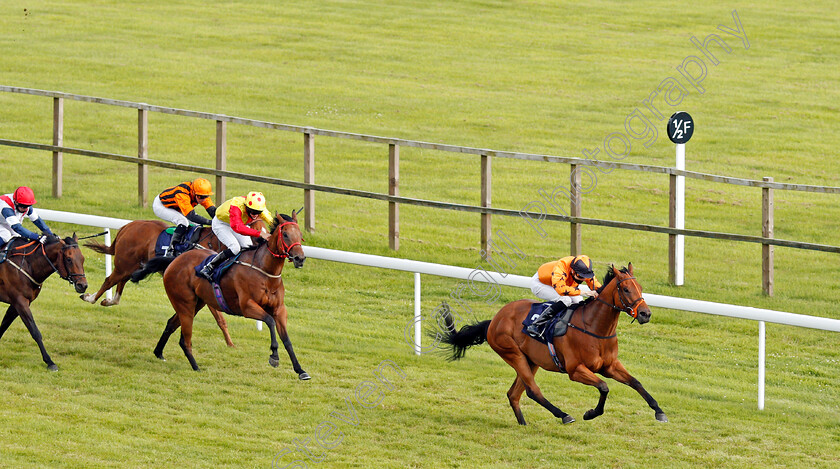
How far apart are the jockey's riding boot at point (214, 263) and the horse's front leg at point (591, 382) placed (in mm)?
3018

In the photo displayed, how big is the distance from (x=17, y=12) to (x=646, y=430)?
2064 centimetres

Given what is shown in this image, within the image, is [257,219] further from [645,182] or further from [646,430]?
[645,182]

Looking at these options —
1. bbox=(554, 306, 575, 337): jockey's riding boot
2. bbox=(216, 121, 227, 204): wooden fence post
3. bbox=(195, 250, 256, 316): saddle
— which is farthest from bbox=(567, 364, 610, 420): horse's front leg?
bbox=(216, 121, 227, 204): wooden fence post

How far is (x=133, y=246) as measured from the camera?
35.4 ft

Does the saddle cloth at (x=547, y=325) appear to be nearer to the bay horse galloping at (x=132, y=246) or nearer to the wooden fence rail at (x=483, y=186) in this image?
the wooden fence rail at (x=483, y=186)

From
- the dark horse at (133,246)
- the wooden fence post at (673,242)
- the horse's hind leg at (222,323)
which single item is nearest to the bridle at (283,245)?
the horse's hind leg at (222,323)

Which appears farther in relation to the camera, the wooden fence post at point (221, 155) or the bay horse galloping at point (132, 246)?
the wooden fence post at point (221, 155)

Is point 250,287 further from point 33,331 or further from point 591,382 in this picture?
point 591,382

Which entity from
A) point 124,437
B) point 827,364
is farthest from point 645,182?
point 124,437

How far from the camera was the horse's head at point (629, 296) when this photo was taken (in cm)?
788

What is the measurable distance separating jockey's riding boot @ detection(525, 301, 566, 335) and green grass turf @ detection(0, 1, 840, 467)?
0.66 metres

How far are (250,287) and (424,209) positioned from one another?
595 cm

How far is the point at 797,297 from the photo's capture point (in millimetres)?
11531

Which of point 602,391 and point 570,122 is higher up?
point 570,122
